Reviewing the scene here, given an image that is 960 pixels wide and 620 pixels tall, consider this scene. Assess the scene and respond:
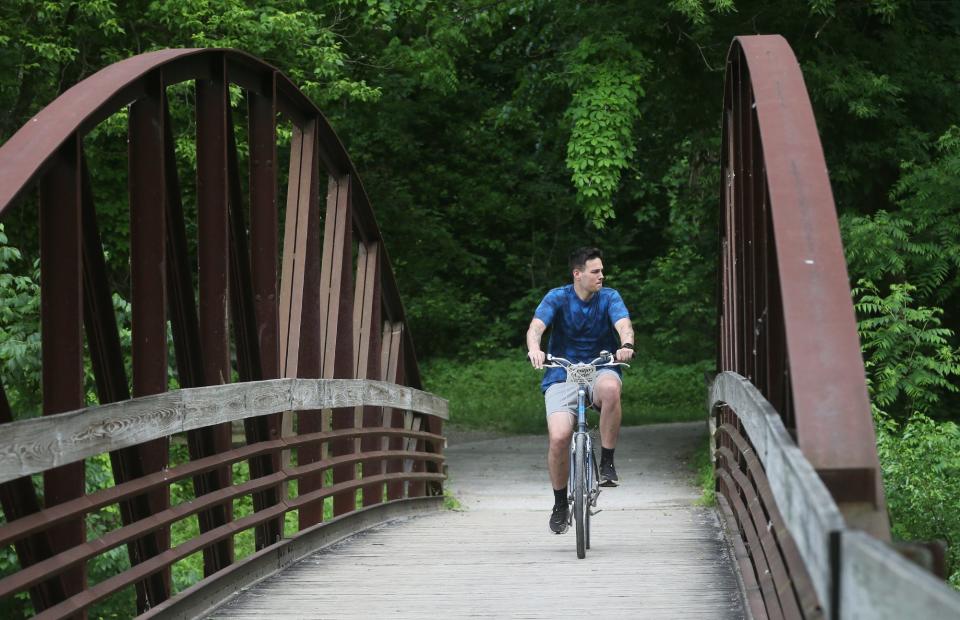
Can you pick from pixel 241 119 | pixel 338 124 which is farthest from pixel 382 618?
pixel 338 124

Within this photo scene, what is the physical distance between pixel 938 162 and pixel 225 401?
10957 millimetres

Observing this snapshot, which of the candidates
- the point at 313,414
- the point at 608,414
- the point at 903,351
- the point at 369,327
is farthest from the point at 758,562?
the point at 903,351

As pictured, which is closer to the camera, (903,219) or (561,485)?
(561,485)

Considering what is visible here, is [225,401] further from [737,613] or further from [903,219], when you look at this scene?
[903,219]

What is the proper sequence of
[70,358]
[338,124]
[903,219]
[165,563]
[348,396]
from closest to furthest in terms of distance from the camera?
1. [70,358]
2. [165,563]
3. [348,396]
4. [903,219]
5. [338,124]

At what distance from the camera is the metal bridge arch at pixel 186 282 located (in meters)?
4.73

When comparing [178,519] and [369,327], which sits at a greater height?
[369,327]

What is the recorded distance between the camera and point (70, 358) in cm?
477

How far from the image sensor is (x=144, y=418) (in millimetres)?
5027

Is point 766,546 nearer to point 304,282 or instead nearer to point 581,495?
point 581,495

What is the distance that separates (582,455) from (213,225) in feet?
8.01

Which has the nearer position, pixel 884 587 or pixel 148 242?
pixel 884 587

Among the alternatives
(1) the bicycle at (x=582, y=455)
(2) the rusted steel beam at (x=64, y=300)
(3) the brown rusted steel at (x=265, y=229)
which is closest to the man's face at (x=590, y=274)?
(1) the bicycle at (x=582, y=455)

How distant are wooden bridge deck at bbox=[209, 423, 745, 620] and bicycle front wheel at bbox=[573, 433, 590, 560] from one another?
11 cm
